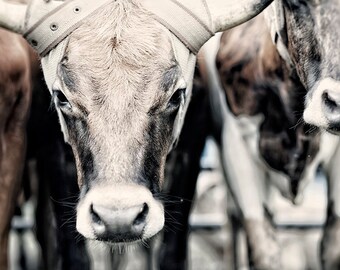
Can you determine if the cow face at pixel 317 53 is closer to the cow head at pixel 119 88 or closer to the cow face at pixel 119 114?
the cow head at pixel 119 88

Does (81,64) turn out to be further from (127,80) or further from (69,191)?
(69,191)

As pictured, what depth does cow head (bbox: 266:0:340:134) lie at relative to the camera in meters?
5.45

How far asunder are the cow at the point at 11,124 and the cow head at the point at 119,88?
0.39 m

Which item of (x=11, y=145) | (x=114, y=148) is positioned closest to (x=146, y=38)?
(x=114, y=148)

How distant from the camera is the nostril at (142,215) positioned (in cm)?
523

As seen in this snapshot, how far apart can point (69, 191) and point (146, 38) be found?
A: 146cm

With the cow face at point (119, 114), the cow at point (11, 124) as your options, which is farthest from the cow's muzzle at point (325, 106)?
the cow at point (11, 124)

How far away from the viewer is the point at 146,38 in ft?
18.2

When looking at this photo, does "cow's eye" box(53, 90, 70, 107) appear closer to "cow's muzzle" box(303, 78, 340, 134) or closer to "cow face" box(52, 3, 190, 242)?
"cow face" box(52, 3, 190, 242)

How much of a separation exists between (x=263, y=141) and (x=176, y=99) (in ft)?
4.49

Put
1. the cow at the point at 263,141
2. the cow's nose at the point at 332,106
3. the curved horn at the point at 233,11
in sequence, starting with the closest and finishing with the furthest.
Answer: the cow's nose at the point at 332,106 < the curved horn at the point at 233,11 < the cow at the point at 263,141

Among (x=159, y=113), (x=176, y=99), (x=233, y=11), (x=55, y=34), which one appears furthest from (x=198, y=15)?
(x=55, y=34)

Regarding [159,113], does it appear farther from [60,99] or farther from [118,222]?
[118,222]

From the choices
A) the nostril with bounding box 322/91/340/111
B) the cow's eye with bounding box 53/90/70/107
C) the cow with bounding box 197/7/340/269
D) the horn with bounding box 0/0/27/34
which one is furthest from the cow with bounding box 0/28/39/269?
the nostril with bounding box 322/91/340/111
